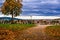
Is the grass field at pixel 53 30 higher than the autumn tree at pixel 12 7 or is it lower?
lower

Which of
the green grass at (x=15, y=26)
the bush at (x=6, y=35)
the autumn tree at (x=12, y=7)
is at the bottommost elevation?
the bush at (x=6, y=35)

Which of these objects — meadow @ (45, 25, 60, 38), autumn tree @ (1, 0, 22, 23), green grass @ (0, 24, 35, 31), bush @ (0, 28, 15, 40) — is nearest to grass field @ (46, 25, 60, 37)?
meadow @ (45, 25, 60, 38)

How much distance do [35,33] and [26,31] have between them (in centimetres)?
26

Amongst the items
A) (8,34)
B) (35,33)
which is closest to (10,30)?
(8,34)

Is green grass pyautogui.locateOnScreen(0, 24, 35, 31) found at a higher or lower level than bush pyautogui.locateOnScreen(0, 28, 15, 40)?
higher

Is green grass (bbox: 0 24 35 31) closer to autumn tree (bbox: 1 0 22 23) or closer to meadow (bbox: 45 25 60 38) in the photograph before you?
autumn tree (bbox: 1 0 22 23)

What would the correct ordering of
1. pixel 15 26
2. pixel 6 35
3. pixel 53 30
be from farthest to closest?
pixel 15 26 < pixel 53 30 < pixel 6 35

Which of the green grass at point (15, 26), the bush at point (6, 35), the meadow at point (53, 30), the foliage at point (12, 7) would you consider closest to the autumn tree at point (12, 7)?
the foliage at point (12, 7)

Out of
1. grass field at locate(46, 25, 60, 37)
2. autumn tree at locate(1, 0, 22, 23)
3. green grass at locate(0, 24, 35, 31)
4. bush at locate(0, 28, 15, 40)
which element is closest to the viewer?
bush at locate(0, 28, 15, 40)

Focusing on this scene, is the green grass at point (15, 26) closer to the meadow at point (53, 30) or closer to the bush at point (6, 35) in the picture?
the bush at point (6, 35)

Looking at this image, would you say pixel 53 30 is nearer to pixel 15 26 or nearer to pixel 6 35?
pixel 15 26

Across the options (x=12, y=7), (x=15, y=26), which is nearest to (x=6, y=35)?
(x=15, y=26)

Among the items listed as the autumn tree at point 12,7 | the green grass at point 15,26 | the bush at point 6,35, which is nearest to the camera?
the bush at point 6,35

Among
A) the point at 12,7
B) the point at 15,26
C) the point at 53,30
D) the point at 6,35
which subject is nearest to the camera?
the point at 6,35
